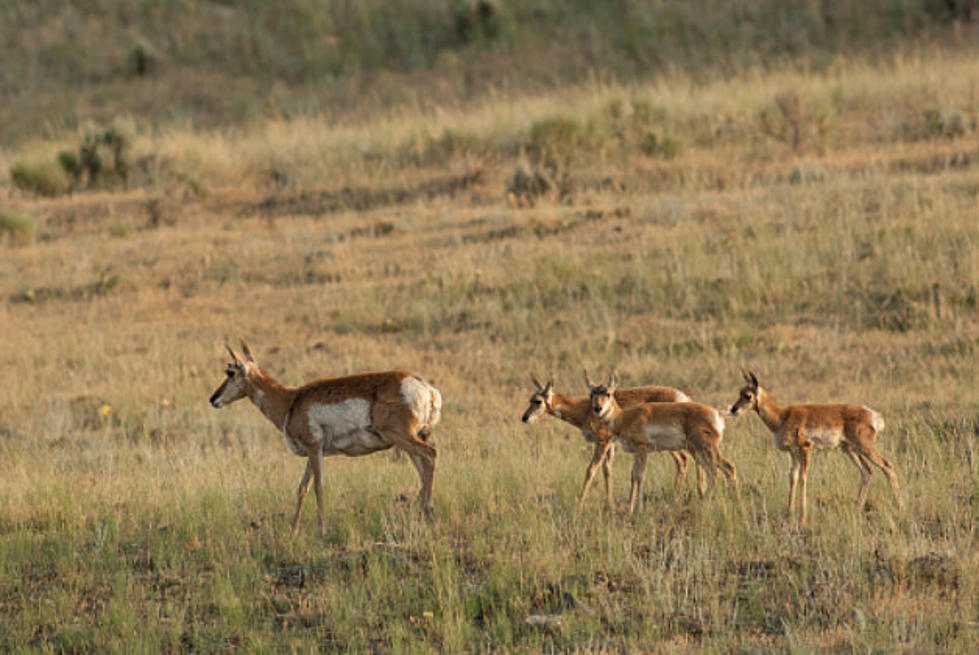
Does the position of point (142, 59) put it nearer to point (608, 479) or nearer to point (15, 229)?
point (15, 229)

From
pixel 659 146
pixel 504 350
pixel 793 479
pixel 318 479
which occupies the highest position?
pixel 659 146

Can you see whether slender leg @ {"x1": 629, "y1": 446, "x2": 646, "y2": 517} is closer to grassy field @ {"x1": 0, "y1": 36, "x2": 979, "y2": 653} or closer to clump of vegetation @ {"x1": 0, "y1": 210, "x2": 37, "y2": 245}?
grassy field @ {"x1": 0, "y1": 36, "x2": 979, "y2": 653}

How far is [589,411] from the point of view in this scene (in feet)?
32.5

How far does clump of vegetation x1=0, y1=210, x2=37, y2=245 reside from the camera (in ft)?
74.1

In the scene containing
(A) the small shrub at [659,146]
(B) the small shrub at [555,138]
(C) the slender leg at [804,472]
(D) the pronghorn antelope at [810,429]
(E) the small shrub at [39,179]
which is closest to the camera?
(C) the slender leg at [804,472]

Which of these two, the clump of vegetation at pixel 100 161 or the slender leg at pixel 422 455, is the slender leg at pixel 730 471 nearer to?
the slender leg at pixel 422 455

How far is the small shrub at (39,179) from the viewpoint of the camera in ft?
86.4

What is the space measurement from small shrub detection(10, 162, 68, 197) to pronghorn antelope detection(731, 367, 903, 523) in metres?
20.5

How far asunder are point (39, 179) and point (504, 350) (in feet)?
46.9

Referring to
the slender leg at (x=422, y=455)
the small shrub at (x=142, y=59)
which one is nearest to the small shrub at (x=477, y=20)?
the small shrub at (x=142, y=59)

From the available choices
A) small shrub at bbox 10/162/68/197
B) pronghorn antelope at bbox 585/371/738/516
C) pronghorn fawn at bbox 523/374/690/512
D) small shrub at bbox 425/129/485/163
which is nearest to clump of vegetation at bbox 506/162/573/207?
small shrub at bbox 425/129/485/163

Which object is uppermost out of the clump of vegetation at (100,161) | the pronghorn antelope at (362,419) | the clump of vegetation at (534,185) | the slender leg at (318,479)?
the clump of vegetation at (100,161)

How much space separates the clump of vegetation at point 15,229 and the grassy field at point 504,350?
0.07 m

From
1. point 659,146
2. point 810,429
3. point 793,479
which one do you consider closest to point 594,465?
point 793,479
